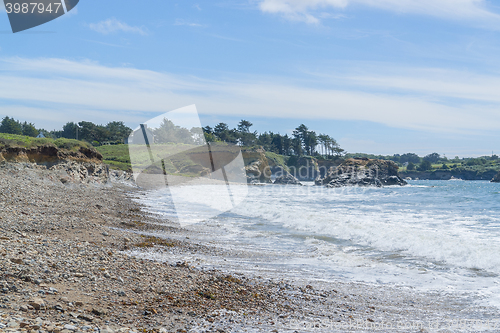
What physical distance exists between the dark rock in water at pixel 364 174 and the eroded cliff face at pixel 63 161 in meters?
56.4

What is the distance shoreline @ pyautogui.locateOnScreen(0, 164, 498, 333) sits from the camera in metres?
4.19

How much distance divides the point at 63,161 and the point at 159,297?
24153mm

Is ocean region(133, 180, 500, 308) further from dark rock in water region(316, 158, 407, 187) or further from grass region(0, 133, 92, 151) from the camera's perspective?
dark rock in water region(316, 158, 407, 187)

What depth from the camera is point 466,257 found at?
9.79m

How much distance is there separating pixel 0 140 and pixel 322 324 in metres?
23.7

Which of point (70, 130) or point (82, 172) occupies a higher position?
point (70, 130)

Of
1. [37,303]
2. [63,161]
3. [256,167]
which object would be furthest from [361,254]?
[256,167]

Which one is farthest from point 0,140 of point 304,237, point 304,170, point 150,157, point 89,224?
point 304,170

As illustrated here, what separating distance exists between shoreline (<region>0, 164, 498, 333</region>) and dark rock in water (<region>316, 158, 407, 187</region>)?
71.4 m

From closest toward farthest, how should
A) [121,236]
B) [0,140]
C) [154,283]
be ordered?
[154,283]
[121,236]
[0,140]

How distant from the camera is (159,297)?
17.3ft

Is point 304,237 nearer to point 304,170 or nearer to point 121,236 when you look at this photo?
point 121,236

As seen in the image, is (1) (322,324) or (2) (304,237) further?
(2) (304,237)

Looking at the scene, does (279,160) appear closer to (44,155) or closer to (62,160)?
(62,160)
